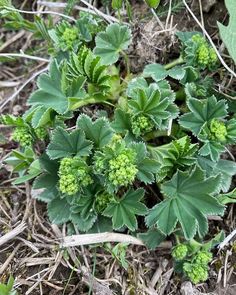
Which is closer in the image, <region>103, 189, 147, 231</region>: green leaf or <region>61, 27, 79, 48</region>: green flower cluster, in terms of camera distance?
<region>103, 189, 147, 231</region>: green leaf

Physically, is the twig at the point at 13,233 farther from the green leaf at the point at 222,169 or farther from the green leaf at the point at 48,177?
the green leaf at the point at 222,169

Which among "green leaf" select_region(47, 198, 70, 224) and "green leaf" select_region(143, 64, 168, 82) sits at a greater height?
"green leaf" select_region(143, 64, 168, 82)

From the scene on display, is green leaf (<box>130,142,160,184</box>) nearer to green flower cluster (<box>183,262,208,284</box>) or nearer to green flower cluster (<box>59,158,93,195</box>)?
green flower cluster (<box>59,158,93,195</box>)

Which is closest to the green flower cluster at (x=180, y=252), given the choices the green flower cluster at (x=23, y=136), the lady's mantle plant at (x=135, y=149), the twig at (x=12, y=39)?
the lady's mantle plant at (x=135, y=149)

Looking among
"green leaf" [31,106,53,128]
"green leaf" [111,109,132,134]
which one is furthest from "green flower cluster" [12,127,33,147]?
"green leaf" [111,109,132,134]

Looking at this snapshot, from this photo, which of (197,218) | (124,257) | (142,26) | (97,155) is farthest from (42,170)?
(142,26)

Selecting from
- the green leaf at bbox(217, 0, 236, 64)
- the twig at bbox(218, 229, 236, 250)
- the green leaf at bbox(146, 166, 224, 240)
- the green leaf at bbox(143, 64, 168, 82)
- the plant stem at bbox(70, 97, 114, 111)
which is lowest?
the twig at bbox(218, 229, 236, 250)

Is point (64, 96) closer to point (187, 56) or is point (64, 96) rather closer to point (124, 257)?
point (187, 56)

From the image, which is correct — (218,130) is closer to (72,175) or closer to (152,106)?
(152,106)
